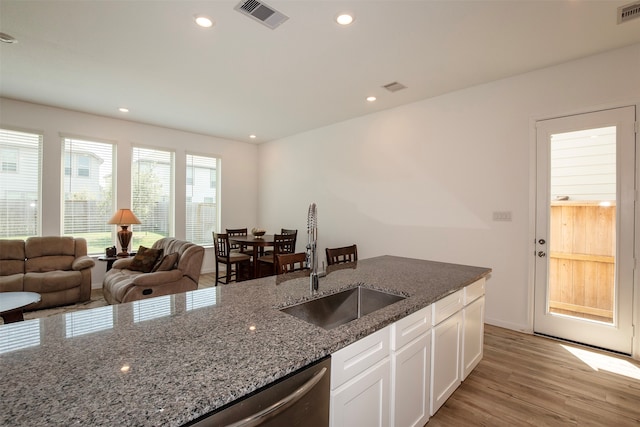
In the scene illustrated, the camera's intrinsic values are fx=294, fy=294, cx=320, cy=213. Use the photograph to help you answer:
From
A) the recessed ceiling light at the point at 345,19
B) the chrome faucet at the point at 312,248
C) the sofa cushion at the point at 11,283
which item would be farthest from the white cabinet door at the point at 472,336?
the sofa cushion at the point at 11,283

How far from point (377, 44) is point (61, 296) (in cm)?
504

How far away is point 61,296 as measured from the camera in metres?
4.00

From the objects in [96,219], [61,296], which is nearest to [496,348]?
[61,296]

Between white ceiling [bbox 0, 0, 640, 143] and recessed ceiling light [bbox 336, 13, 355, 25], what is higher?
white ceiling [bbox 0, 0, 640, 143]

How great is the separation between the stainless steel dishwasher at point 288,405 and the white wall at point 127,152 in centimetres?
546

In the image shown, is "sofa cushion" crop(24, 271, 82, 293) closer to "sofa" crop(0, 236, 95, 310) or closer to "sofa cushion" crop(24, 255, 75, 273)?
"sofa" crop(0, 236, 95, 310)

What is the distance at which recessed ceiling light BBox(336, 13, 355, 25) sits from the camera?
2.36 m

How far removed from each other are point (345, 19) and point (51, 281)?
4745mm

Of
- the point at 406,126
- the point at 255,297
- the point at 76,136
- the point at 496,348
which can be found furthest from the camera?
the point at 76,136

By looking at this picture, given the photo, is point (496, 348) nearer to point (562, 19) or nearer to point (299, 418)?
point (299, 418)

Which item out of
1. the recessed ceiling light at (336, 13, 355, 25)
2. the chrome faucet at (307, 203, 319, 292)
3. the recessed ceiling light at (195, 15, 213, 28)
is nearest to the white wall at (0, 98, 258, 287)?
the recessed ceiling light at (195, 15, 213, 28)

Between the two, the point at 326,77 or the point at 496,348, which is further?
the point at 326,77

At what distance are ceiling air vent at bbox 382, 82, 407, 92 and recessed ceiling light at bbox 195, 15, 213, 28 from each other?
6.97ft

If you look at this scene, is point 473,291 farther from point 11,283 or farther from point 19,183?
point 19,183
